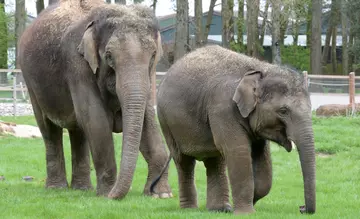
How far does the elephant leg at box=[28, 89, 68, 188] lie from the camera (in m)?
12.7

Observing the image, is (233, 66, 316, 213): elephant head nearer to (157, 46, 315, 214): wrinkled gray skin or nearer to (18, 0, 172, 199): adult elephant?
(157, 46, 315, 214): wrinkled gray skin

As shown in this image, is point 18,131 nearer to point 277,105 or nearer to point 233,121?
point 233,121

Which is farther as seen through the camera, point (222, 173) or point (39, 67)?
point (39, 67)

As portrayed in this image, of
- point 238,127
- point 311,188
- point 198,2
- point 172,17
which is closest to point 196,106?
point 238,127

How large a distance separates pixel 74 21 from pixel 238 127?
393 centimetres

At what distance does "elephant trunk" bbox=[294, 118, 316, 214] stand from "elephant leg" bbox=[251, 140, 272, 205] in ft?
2.90

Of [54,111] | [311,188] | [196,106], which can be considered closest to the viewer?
[311,188]

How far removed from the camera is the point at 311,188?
823 centimetres

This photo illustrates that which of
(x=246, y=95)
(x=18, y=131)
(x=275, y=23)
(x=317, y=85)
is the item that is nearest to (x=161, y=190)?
(x=246, y=95)

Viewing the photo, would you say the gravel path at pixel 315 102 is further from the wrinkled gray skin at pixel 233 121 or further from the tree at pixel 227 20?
the tree at pixel 227 20

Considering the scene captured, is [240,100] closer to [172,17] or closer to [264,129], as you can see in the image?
[264,129]

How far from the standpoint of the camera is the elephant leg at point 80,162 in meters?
12.4

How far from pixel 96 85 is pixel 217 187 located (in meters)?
2.34

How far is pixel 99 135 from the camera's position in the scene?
35.7 feet
